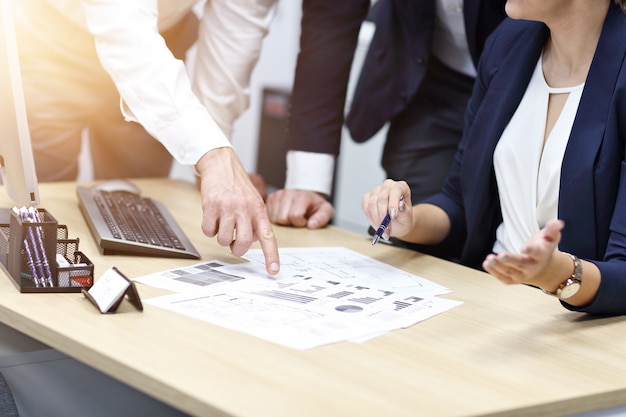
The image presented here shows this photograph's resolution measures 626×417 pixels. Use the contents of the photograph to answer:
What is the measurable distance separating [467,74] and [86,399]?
4.56 ft

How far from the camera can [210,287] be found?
4.14 ft

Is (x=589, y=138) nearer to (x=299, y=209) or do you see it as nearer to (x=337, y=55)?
(x=299, y=209)

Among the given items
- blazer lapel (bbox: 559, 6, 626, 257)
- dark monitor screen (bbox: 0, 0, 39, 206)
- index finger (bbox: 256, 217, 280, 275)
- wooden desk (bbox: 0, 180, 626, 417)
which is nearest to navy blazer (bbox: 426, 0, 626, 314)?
blazer lapel (bbox: 559, 6, 626, 257)

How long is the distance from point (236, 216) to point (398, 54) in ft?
3.45

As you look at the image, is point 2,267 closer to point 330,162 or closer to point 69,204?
point 69,204

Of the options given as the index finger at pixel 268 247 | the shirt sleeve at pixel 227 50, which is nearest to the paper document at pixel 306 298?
the index finger at pixel 268 247

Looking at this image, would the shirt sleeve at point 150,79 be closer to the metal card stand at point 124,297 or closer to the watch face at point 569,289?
the metal card stand at point 124,297

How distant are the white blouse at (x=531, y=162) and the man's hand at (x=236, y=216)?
0.49m

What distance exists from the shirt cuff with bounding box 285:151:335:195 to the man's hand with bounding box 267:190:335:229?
0.09 meters

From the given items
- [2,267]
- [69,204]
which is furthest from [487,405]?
[69,204]

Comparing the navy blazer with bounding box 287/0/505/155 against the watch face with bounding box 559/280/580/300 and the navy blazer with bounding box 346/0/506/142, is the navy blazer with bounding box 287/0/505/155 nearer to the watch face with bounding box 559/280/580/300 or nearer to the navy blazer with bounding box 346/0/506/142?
the navy blazer with bounding box 346/0/506/142

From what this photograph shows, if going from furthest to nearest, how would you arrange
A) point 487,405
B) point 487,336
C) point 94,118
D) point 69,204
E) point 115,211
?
point 94,118 < point 69,204 < point 115,211 < point 487,336 < point 487,405

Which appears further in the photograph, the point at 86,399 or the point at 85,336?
the point at 86,399

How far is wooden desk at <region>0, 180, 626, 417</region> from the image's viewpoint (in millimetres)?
885
